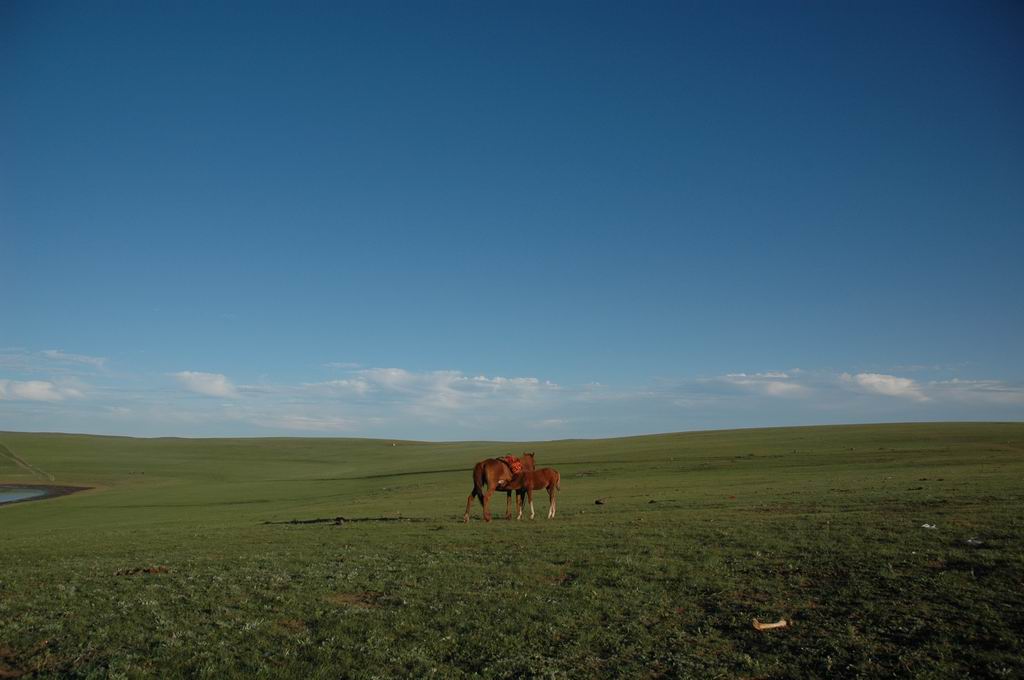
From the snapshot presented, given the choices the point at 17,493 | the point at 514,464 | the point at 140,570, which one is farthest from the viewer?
the point at 17,493

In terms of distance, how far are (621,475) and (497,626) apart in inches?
1607

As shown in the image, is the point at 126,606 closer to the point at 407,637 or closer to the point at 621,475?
the point at 407,637

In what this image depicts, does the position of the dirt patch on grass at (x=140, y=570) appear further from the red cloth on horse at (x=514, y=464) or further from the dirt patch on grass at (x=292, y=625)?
the red cloth on horse at (x=514, y=464)

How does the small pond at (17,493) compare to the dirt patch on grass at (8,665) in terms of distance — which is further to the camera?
the small pond at (17,493)

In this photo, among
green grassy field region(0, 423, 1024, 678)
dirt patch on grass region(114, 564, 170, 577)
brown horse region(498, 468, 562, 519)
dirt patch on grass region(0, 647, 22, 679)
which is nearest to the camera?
green grassy field region(0, 423, 1024, 678)

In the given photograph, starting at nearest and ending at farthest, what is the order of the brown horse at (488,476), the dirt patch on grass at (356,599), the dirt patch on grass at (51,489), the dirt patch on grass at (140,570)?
the dirt patch on grass at (356,599) → the dirt patch on grass at (140,570) → the brown horse at (488,476) → the dirt patch on grass at (51,489)

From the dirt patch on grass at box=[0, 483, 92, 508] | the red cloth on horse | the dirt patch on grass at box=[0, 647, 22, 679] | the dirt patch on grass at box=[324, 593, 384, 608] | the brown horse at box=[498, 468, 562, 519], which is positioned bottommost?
the dirt patch on grass at box=[0, 483, 92, 508]

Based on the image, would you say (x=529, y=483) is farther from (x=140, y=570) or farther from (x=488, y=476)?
(x=140, y=570)

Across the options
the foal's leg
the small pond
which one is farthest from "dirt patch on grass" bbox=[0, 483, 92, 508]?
the foal's leg

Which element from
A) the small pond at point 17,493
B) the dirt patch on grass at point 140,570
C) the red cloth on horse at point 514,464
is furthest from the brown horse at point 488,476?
the small pond at point 17,493

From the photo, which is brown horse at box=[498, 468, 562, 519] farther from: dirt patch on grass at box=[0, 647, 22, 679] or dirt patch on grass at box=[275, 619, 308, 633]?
dirt patch on grass at box=[0, 647, 22, 679]

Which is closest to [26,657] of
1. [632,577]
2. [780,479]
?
[632,577]

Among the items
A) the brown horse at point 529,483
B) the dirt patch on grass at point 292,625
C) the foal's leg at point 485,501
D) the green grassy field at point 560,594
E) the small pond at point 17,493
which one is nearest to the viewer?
the green grassy field at point 560,594

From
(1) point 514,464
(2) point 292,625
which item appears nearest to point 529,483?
(1) point 514,464
